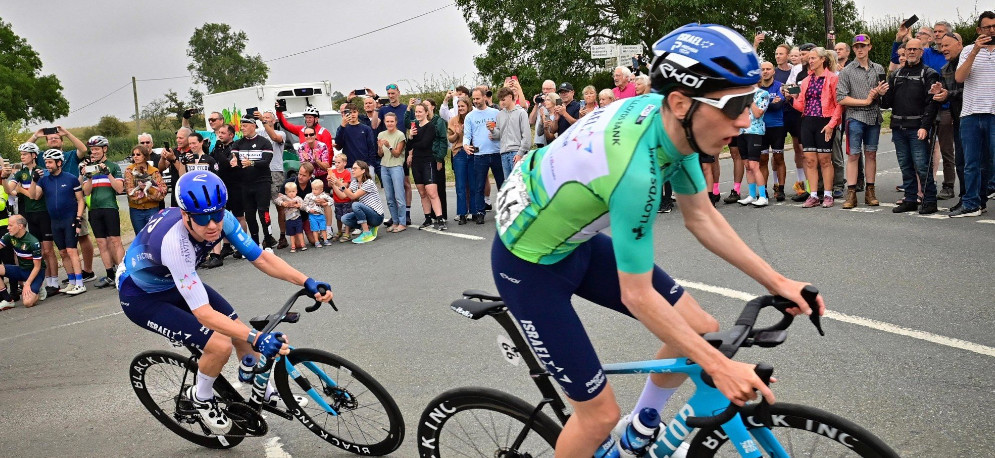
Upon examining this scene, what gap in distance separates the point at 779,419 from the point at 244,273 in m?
9.40

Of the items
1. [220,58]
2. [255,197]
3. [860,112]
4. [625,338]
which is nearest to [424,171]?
[255,197]

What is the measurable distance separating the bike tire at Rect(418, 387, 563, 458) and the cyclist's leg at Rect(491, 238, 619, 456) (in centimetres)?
26

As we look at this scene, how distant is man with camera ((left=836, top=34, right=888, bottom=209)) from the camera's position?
34.3ft

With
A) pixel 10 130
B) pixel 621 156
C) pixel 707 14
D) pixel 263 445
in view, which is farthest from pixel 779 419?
pixel 10 130

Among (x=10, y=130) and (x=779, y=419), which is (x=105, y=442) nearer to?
(x=779, y=419)

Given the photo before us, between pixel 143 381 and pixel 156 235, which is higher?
pixel 156 235

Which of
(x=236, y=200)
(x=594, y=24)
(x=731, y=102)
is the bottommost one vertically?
(x=236, y=200)

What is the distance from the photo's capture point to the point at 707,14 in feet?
109

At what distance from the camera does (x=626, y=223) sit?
261cm

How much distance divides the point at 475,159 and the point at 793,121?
485 cm

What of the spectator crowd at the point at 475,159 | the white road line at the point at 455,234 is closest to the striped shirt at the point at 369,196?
the spectator crowd at the point at 475,159

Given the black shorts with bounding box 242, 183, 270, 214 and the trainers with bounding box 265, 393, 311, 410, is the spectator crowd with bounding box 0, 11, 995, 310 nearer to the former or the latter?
the black shorts with bounding box 242, 183, 270, 214

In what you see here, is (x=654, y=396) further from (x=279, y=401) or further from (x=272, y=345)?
(x=279, y=401)

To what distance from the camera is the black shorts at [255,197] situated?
1238cm
